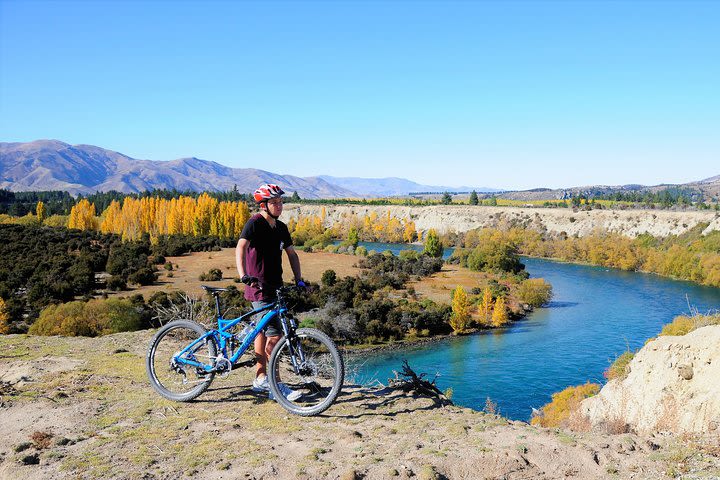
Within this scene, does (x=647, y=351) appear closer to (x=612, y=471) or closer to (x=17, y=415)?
(x=612, y=471)

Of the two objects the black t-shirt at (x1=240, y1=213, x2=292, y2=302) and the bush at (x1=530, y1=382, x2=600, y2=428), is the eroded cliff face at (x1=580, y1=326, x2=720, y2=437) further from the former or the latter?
the bush at (x1=530, y1=382, x2=600, y2=428)

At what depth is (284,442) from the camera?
559 centimetres

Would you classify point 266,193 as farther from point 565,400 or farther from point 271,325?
point 565,400

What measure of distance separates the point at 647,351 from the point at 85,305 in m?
35.4

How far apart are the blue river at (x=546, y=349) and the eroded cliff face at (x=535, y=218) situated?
118ft

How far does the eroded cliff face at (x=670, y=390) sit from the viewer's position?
8211mm

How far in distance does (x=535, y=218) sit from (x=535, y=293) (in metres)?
71.6

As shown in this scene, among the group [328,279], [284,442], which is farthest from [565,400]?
[328,279]

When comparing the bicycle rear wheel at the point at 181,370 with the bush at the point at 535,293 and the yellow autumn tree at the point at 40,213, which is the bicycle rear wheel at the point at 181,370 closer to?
the bush at the point at 535,293

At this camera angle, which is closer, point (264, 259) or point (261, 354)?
point (264, 259)

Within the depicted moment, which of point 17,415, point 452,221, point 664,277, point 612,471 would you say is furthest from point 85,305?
point 452,221

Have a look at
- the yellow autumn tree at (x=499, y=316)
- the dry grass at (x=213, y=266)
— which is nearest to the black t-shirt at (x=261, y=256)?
the dry grass at (x=213, y=266)

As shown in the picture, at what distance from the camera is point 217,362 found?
683 centimetres

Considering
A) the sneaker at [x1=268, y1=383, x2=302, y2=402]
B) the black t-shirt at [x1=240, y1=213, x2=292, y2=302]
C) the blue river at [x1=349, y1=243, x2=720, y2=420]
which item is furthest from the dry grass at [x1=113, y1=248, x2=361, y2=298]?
the black t-shirt at [x1=240, y1=213, x2=292, y2=302]
